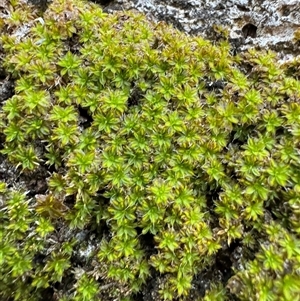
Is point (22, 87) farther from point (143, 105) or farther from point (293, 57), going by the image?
point (293, 57)

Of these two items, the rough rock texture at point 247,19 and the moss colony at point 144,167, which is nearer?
the moss colony at point 144,167

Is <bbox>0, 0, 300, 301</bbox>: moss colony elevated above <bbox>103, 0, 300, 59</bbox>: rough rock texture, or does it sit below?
below

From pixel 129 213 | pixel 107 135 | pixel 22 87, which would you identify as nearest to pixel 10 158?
pixel 22 87

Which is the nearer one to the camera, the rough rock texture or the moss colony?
the moss colony

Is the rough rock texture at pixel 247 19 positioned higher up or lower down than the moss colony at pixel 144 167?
higher up

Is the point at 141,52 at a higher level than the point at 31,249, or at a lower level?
higher
